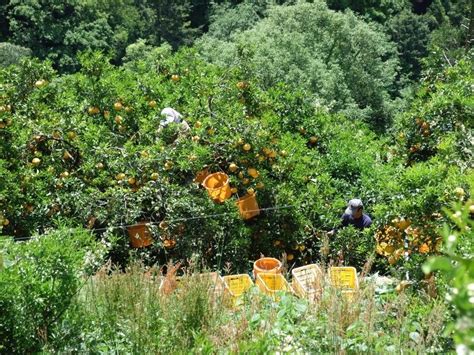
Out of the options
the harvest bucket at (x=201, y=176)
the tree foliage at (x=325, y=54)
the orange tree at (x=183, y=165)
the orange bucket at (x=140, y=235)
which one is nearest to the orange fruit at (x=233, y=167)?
the orange tree at (x=183, y=165)

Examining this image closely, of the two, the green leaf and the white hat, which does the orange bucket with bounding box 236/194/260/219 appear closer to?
the white hat

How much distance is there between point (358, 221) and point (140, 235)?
81.5 inches

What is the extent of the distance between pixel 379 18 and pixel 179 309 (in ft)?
95.9

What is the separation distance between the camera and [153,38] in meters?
33.2

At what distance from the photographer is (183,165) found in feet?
19.2

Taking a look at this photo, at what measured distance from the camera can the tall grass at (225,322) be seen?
2842mm

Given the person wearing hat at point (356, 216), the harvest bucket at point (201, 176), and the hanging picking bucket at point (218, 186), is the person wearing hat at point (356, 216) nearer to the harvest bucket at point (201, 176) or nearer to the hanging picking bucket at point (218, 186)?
the hanging picking bucket at point (218, 186)

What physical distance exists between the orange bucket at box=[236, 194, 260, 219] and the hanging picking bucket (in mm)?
174

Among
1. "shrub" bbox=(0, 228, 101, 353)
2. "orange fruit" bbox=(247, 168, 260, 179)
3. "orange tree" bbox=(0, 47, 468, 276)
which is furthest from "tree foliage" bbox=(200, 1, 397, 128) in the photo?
"shrub" bbox=(0, 228, 101, 353)

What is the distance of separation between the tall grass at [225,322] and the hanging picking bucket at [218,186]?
249cm

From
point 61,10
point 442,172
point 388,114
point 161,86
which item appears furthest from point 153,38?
point 442,172

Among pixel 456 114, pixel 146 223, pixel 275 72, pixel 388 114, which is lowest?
pixel 388 114

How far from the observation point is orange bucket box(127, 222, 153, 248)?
18.7ft

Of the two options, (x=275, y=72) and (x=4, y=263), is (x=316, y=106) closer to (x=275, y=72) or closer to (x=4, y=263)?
(x=4, y=263)
